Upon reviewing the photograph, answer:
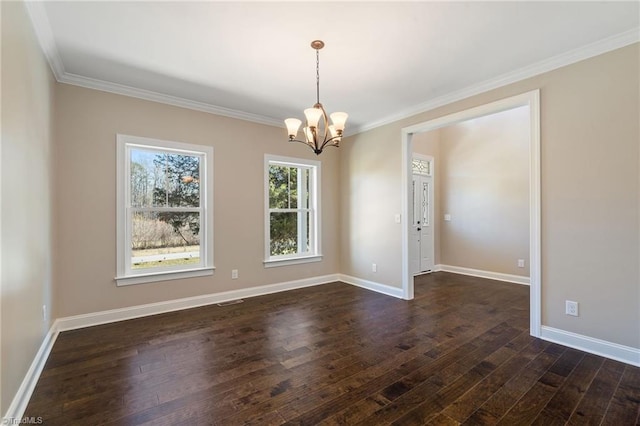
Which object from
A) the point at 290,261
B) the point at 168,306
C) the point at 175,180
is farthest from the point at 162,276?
the point at 290,261

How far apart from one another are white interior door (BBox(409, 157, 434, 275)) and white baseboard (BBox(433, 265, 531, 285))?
0.34m

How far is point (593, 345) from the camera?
8.59 feet

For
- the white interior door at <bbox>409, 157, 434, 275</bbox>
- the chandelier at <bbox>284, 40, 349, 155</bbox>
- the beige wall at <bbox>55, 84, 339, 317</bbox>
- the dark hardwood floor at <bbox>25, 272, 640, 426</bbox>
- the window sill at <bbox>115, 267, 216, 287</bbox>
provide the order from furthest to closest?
1. the white interior door at <bbox>409, 157, 434, 275</bbox>
2. the window sill at <bbox>115, 267, 216, 287</bbox>
3. the beige wall at <bbox>55, 84, 339, 317</bbox>
4. the chandelier at <bbox>284, 40, 349, 155</bbox>
5. the dark hardwood floor at <bbox>25, 272, 640, 426</bbox>

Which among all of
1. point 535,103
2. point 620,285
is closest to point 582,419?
point 620,285

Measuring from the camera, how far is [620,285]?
2494 millimetres

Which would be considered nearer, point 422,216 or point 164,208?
point 164,208

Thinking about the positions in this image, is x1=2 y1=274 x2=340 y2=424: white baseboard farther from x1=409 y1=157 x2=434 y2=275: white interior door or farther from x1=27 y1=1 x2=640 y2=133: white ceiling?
x1=27 y1=1 x2=640 y2=133: white ceiling

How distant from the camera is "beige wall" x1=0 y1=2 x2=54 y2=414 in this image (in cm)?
166

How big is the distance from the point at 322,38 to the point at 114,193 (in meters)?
2.83

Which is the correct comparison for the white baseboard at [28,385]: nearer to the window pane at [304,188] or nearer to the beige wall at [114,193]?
the beige wall at [114,193]

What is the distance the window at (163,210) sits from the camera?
351 centimetres

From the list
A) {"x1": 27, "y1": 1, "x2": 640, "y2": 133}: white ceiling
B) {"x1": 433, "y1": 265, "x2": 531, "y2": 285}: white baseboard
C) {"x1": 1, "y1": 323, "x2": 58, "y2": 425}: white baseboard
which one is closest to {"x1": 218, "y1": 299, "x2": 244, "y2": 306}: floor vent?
{"x1": 1, "y1": 323, "x2": 58, "y2": 425}: white baseboard

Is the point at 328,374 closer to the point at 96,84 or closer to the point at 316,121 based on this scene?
the point at 316,121

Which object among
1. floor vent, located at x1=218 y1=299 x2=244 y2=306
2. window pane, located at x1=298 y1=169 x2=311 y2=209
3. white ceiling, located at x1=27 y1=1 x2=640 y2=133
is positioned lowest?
floor vent, located at x1=218 y1=299 x2=244 y2=306
